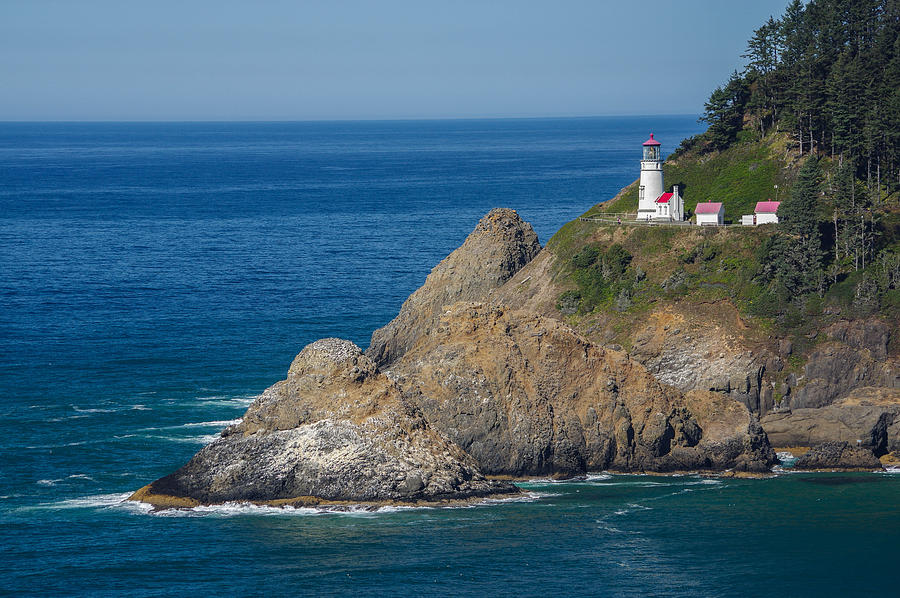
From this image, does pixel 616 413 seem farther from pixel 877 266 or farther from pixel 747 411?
pixel 877 266

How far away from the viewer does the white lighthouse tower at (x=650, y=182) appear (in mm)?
97875

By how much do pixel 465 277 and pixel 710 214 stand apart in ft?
69.4

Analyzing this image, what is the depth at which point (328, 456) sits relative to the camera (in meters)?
60.3

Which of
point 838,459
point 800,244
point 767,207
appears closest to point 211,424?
point 838,459

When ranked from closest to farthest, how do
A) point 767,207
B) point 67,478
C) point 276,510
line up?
point 276,510 < point 67,478 < point 767,207

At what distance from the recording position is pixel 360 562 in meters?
53.2

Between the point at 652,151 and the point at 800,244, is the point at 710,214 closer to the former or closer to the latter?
the point at 652,151

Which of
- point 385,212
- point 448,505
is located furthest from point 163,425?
point 385,212

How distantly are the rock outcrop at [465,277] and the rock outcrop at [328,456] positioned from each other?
2630cm

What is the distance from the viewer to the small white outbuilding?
302 ft

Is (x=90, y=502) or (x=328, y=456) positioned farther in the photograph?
(x=90, y=502)

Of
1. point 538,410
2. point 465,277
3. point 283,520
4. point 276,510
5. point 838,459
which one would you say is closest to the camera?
point 283,520

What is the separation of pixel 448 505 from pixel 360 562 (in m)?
8.03

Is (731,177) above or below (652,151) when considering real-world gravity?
below
